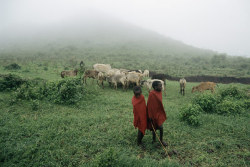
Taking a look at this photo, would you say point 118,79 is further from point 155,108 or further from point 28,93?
point 155,108

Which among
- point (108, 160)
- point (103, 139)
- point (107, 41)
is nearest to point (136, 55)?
point (107, 41)

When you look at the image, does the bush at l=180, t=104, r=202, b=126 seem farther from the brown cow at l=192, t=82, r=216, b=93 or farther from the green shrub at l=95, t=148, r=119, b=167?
the brown cow at l=192, t=82, r=216, b=93

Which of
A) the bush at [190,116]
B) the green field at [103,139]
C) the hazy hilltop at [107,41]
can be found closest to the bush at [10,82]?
the green field at [103,139]

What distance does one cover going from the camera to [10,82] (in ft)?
29.0

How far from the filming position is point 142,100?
443 centimetres

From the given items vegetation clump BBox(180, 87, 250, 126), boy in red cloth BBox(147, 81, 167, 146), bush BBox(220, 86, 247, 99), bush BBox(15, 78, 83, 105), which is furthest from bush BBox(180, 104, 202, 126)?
bush BBox(15, 78, 83, 105)

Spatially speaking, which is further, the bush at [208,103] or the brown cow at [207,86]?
the brown cow at [207,86]

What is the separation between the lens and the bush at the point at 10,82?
28.2ft

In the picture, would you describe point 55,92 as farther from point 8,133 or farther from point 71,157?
point 71,157

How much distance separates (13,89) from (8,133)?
182 inches

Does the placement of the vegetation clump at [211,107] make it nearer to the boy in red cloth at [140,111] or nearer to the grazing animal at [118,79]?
the boy in red cloth at [140,111]

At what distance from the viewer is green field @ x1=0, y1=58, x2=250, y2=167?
408 cm

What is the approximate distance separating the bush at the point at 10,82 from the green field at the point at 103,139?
172cm

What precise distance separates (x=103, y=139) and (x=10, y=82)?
7306mm
